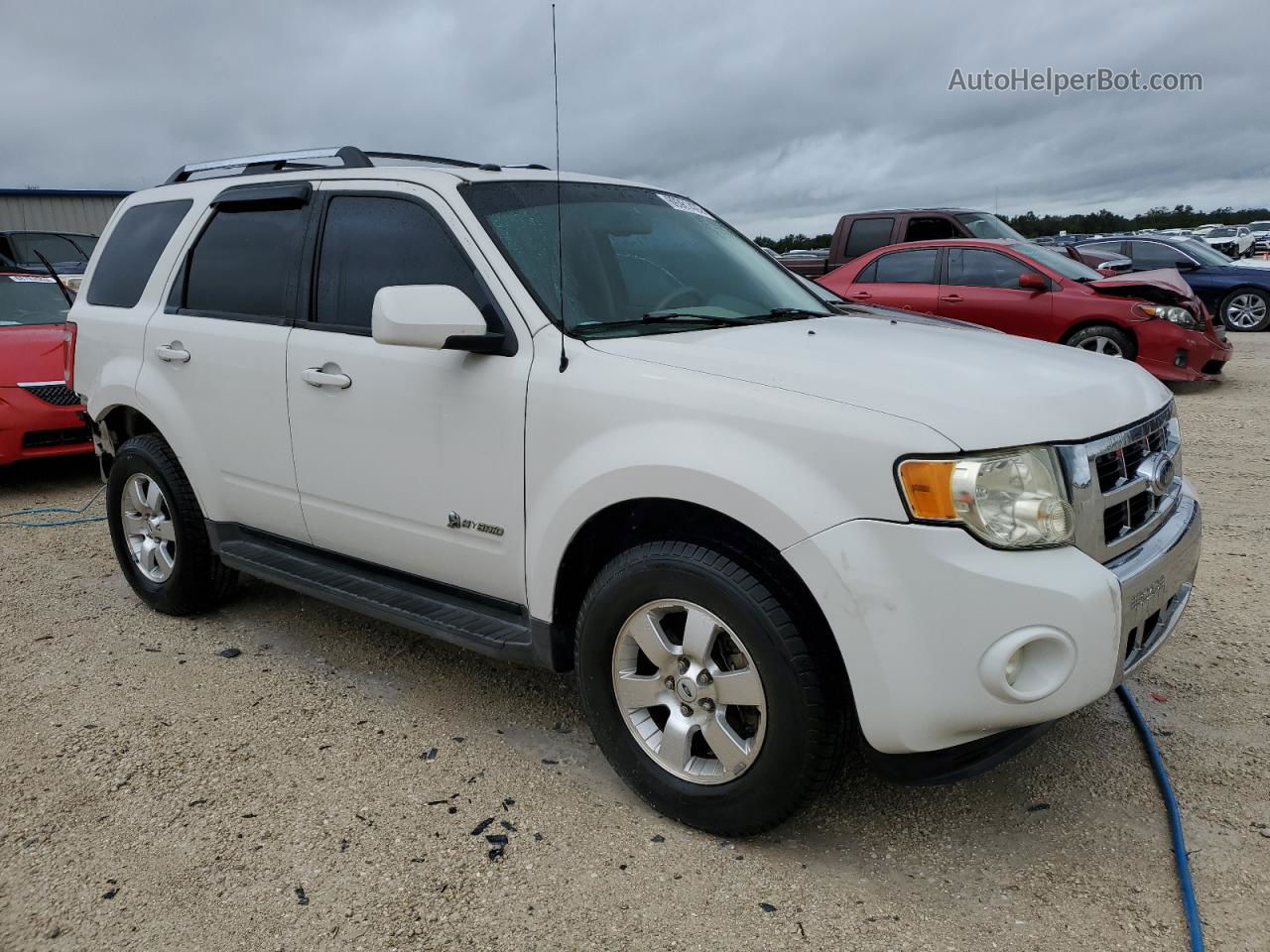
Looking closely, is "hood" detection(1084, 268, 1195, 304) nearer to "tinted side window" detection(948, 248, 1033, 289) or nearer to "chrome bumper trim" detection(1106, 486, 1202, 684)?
"tinted side window" detection(948, 248, 1033, 289)

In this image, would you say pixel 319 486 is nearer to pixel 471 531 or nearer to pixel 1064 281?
pixel 471 531

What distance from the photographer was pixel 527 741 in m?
3.34

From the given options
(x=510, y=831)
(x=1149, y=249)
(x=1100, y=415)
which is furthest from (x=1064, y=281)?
(x=510, y=831)

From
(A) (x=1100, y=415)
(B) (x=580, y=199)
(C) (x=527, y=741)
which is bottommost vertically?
(C) (x=527, y=741)

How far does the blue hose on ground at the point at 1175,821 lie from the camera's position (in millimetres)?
2340

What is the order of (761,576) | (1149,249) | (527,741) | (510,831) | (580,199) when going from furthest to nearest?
(1149,249) → (580,199) → (527,741) → (510,831) → (761,576)

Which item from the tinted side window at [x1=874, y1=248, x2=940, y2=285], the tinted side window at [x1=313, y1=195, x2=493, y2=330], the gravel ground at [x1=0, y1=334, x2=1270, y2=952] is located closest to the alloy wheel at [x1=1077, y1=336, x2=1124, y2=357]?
the tinted side window at [x1=874, y1=248, x2=940, y2=285]

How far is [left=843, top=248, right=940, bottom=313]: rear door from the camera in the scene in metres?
10.4

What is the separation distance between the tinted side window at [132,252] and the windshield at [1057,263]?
332 inches

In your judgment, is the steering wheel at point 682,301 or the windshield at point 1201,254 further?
the windshield at point 1201,254

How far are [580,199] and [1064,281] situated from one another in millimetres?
7779

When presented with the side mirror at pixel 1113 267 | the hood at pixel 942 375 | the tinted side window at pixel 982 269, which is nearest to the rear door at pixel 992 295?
the tinted side window at pixel 982 269

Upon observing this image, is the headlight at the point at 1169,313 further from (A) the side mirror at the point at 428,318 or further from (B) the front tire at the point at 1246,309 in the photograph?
(A) the side mirror at the point at 428,318

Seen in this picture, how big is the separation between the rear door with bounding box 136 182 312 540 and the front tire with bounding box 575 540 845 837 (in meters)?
1.54
